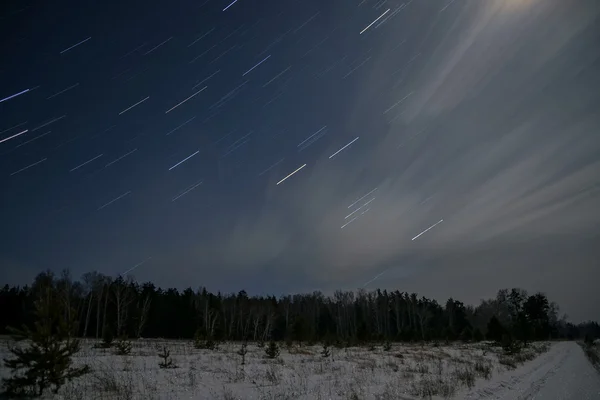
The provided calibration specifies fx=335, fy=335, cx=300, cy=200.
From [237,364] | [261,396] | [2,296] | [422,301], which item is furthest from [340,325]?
[261,396]

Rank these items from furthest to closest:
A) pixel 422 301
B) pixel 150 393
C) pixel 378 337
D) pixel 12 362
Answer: pixel 422 301
pixel 378 337
pixel 150 393
pixel 12 362

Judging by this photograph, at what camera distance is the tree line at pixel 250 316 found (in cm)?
4931

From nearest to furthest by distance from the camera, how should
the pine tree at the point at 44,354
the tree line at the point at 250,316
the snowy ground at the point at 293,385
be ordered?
the pine tree at the point at 44,354 → the snowy ground at the point at 293,385 → the tree line at the point at 250,316

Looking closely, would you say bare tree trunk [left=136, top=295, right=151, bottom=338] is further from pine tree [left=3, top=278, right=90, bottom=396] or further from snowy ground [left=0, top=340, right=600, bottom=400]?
pine tree [left=3, top=278, right=90, bottom=396]

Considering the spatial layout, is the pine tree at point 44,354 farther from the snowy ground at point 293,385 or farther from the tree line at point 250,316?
the tree line at point 250,316

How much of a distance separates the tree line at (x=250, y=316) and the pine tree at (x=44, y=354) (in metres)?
17.4

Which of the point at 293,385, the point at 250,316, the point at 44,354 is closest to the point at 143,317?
the point at 250,316

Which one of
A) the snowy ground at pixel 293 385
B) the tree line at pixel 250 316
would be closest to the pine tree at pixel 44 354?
the snowy ground at pixel 293 385

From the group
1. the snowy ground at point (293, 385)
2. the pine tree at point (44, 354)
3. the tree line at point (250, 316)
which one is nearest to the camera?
the pine tree at point (44, 354)

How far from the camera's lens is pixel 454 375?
15.6 meters

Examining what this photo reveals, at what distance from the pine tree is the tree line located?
1744cm

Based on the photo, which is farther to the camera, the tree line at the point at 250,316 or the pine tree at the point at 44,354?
the tree line at the point at 250,316

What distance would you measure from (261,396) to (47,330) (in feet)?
21.5

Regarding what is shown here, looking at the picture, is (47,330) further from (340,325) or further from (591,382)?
(340,325)
